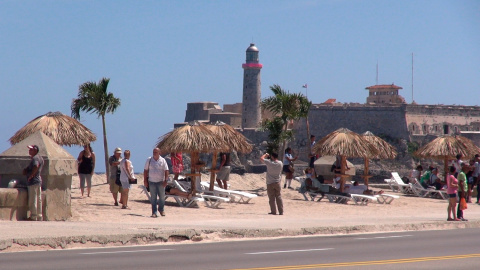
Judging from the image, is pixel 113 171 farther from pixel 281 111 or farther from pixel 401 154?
pixel 401 154

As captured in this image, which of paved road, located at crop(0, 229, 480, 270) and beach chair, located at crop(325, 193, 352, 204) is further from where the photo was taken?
beach chair, located at crop(325, 193, 352, 204)

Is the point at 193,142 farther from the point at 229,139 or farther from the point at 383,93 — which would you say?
the point at 383,93

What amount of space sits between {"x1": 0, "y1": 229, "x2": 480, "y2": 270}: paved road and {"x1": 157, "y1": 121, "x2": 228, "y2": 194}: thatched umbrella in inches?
264

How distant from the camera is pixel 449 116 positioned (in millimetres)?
89375

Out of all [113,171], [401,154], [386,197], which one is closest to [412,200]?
[386,197]

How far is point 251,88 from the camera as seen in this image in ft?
335

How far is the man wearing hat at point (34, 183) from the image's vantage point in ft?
44.7

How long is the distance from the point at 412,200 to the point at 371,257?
1394cm

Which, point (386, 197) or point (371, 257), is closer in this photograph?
point (371, 257)

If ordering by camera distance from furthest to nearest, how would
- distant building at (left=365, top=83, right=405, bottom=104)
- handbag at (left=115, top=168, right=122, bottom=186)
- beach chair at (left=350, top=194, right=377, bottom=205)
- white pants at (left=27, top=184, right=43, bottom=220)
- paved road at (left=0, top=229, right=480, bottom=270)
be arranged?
distant building at (left=365, top=83, right=405, bottom=104) → beach chair at (left=350, top=194, right=377, bottom=205) → handbag at (left=115, top=168, right=122, bottom=186) → white pants at (left=27, top=184, right=43, bottom=220) → paved road at (left=0, top=229, right=480, bottom=270)

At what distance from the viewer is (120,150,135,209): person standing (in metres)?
17.2

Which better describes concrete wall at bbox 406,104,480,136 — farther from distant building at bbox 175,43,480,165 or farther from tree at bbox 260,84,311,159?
tree at bbox 260,84,311,159

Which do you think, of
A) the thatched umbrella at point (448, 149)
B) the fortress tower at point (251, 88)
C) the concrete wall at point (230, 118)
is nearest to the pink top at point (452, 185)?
the thatched umbrella at point (448, 149)

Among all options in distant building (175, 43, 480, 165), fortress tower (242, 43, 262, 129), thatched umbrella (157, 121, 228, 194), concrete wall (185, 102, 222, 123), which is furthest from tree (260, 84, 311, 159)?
concrete wall (185, 102, 222, 123)
